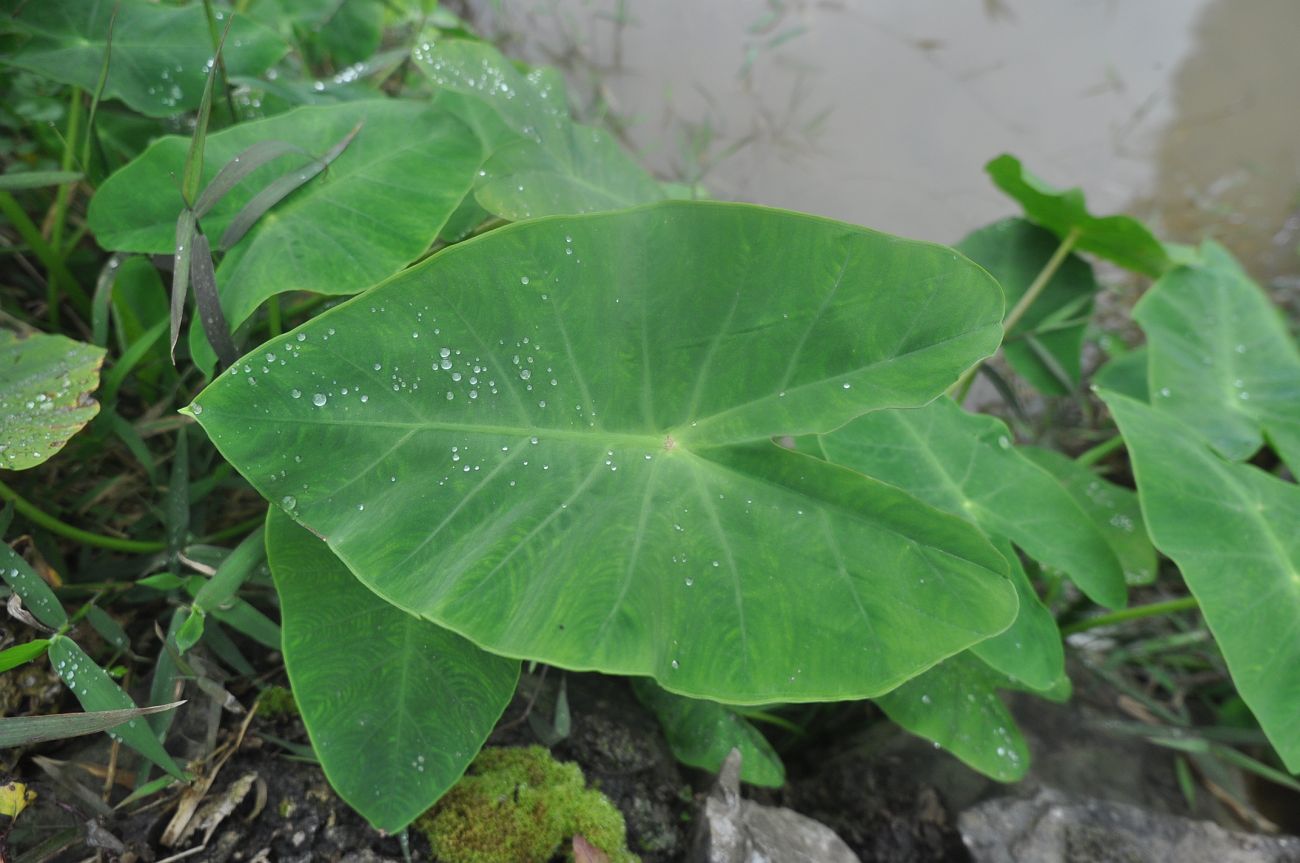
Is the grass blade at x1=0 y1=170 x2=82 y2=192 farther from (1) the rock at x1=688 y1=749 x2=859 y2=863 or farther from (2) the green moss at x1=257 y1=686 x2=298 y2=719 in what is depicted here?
Result: (1) the rock at x1=688 y1=749 x2=859 y2=863

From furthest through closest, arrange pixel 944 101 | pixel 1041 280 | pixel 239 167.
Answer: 1. pixel 944 101
2. pixel 1041 280
3. pixel 239 167

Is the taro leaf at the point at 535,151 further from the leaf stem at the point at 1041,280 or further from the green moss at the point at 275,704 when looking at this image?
the leaf stem at the point at 1041,280

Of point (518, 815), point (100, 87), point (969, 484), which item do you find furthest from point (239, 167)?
point (969, 484)

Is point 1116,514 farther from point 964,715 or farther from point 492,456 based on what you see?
point 492,456

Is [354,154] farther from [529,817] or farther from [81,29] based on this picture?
[529,817]

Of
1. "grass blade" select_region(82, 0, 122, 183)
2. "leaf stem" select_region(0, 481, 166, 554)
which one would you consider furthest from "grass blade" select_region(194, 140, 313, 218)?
"leaf stem" select_region(0, 481, 166, 554)

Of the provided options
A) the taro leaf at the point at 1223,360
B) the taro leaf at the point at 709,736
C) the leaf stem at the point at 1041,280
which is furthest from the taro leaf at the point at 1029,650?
the leaf stem at the point at 1041,280
